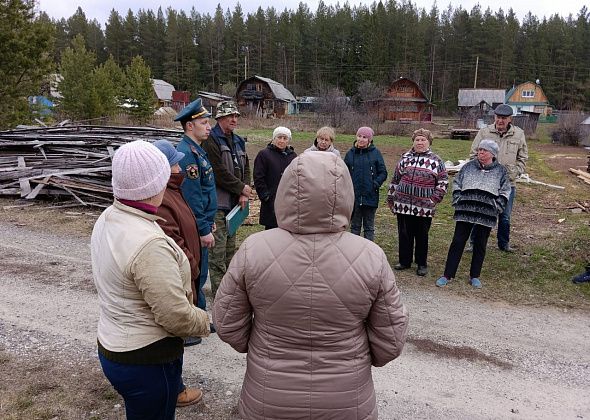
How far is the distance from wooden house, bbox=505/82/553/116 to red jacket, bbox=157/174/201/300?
66841mm

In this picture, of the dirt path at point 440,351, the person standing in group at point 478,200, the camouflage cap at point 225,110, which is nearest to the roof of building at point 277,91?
the person standing in group at point 478,200

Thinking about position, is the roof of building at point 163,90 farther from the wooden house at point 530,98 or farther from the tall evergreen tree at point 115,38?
the wooden house at point 530,98

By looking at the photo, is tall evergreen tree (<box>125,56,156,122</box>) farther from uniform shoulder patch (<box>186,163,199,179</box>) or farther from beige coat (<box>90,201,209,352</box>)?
beige coat (<box>90,201,209,352</box>)

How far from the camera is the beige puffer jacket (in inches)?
79.4

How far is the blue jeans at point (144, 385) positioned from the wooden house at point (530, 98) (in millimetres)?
67890

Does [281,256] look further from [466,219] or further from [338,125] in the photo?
[338,125]

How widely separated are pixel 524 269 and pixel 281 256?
5504 millimetres

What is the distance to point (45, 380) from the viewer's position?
→ 3.70m

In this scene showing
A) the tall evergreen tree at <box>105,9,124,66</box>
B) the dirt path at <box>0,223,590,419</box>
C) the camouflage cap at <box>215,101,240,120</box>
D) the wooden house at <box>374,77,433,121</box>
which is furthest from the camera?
the tall evergreen tree at <box>105,9,124,66</box>

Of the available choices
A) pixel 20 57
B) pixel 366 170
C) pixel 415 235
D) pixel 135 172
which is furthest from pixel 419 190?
pixel 20 57

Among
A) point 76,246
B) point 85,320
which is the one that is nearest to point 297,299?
point 85,320

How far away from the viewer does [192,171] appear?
4.14 meters

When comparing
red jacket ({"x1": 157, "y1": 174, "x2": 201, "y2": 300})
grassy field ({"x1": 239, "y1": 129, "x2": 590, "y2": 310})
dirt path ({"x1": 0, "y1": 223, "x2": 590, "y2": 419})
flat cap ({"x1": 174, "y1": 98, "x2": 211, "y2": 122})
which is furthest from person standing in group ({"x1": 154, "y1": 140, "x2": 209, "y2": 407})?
grassy field ({"x1": 239, "y1": 129, "x2": 590, "y2": 310})

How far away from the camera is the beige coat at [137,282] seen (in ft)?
6.98
